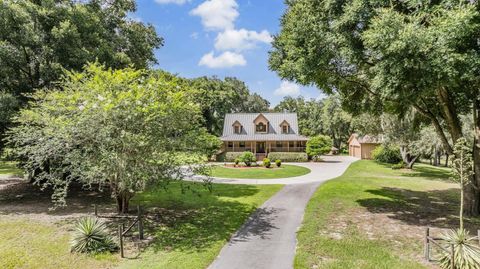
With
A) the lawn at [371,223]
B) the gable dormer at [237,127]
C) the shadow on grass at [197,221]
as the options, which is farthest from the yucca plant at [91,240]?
the gable dormer at [237,127]

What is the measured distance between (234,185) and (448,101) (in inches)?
516

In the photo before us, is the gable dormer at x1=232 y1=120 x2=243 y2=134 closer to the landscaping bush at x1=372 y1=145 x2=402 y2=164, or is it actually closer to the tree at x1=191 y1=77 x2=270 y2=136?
the tree at x1=191 y1=77 x2=270 y2=136

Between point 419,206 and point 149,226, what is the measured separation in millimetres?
12755

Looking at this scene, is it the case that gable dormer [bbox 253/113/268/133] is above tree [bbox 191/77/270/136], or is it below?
below

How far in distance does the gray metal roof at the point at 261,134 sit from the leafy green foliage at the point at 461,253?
3092cm

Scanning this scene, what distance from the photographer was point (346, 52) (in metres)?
11.5

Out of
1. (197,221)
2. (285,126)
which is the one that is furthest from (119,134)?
(285,126)

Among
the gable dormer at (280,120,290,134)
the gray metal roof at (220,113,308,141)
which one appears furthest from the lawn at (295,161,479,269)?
the gable dormer at (280,120,290,134)

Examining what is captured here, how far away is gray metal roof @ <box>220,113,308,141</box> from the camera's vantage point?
39681mm

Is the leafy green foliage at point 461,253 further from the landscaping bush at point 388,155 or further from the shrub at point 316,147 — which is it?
the landscaping bush at point 388,155

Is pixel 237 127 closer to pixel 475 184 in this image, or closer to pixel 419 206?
pixel 419 206

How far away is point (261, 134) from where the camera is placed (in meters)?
40.8

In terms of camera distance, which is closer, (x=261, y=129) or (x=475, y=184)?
(x=475, y=184)

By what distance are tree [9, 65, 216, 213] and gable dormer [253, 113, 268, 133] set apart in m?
29.8
